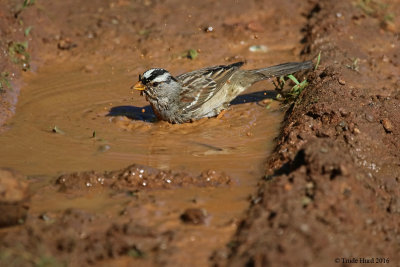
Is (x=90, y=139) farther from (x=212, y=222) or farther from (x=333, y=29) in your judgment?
(x=333, y=29)

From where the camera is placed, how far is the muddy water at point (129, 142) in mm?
5457

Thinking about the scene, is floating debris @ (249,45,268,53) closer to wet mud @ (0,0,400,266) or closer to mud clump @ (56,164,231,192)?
wet mud @ (0,0,400,266)

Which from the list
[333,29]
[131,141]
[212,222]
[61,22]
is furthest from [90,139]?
[333,29]

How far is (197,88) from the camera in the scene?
328 inches

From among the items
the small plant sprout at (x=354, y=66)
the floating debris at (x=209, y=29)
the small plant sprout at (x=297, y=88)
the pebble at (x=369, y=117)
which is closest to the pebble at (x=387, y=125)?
the pebble at (x=369, y=117)

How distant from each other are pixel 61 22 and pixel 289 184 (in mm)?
6963

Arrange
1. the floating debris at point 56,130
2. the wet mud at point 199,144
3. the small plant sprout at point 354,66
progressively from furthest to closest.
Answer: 1. the small plant sprout at point 354,66
2. the floating debris at point 56,130
3. the wet mud at point 199,144

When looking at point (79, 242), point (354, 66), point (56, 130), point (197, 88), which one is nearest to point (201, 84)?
point (197, 88)

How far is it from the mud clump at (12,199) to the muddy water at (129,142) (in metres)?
0.14

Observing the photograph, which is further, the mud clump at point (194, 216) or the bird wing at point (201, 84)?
the bird wing at point (201, 84)

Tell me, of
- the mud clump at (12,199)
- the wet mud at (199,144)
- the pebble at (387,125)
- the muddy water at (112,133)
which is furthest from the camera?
the pebble at (387,125)

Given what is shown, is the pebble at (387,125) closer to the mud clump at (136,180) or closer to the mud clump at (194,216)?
the mud clump at (136,180)

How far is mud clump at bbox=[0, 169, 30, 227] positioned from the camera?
5027mm

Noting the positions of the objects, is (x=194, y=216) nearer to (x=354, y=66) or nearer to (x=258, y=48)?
(x=354, y=66)
